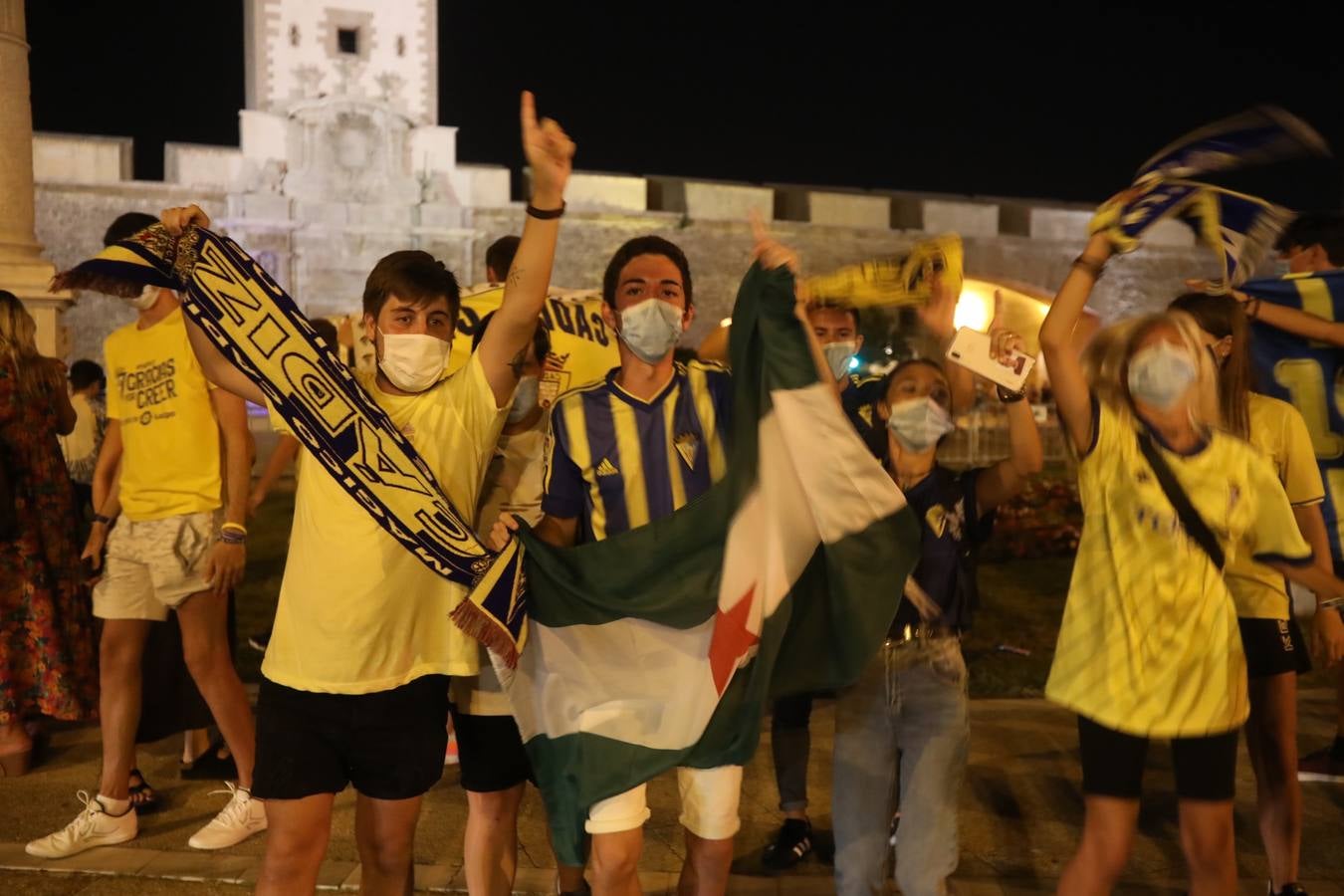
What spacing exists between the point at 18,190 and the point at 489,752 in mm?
6748

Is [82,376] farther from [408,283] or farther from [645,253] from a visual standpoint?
[645,253]

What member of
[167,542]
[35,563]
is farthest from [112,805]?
[35,563]

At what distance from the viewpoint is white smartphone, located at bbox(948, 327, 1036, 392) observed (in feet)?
10.6

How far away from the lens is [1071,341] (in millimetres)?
3236

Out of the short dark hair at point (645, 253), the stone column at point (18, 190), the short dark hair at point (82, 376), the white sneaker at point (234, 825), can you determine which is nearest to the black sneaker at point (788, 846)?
the white sneaker at point (234, 825)

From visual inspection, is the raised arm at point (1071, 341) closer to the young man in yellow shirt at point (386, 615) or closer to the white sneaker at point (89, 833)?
the young man in yellow shirt at point (386, 615)

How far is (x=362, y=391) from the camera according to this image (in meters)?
3.09

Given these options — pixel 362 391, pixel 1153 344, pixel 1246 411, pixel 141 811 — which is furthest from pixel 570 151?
pixel 141 811

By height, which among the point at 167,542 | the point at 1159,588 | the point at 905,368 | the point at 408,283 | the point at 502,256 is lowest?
the point at 167,542

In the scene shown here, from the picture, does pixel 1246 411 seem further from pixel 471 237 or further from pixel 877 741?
pixel 471 237

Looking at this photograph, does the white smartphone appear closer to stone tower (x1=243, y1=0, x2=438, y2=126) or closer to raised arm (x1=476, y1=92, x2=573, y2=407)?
raised arm (x1=476, y1=92, x2=573, y2=407)

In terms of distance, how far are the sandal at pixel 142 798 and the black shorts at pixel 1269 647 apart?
4.24 meters

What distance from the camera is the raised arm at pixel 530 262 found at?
113 inches

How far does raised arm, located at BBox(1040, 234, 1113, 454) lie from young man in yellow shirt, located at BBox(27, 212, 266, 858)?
293 centimetres
